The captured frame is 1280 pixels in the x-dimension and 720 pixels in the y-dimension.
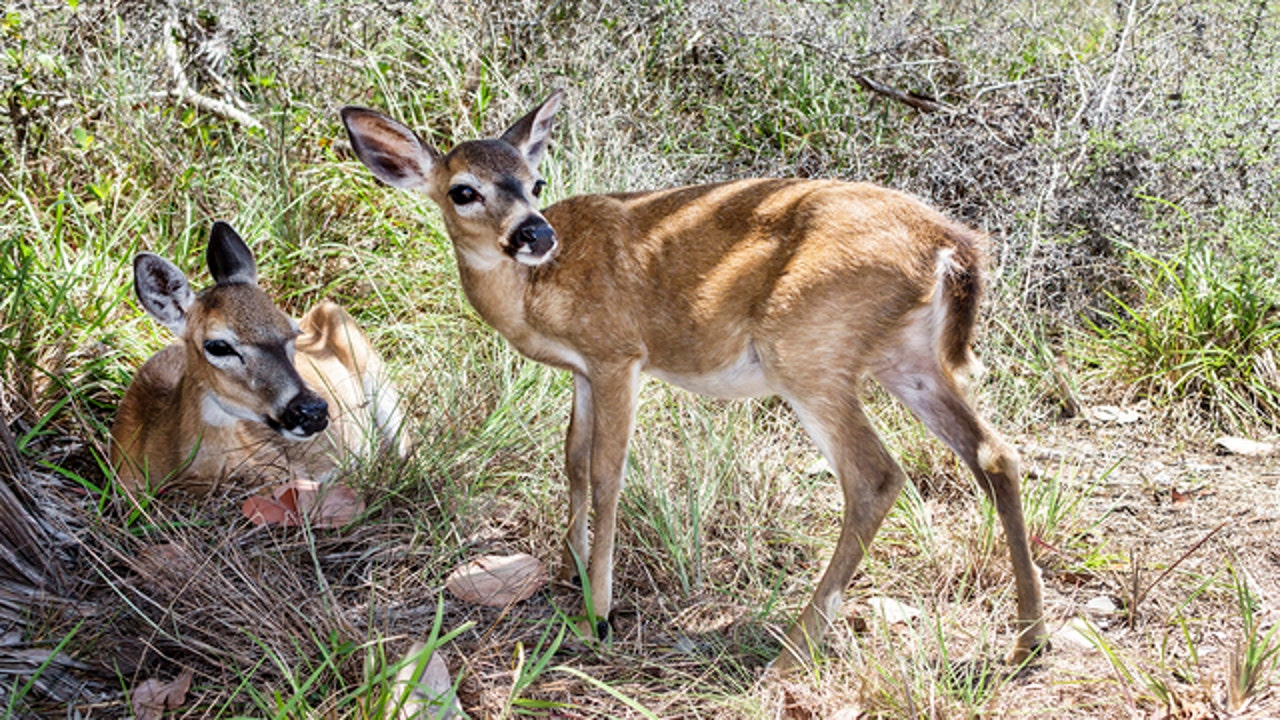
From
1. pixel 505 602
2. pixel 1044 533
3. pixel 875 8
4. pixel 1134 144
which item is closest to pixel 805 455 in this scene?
pixel 1044 533

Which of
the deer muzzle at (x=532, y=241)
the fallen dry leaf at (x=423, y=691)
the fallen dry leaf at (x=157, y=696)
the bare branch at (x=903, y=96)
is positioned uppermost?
the deer muzzle at (x=532, y=241)

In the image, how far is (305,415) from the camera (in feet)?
14.2

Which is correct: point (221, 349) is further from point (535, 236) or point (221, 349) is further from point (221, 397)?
point (535, 236)

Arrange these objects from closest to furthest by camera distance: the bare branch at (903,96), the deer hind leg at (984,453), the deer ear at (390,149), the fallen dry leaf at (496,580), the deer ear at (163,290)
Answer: the deer hind leg at (984,453), the fallen dry leaf at (496,580), the deer ear at (390,149), the deer ear at (163,290), the bare branch at (903,96)

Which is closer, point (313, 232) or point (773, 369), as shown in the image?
point (773, 369)

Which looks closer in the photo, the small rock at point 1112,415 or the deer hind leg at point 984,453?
the deer hind leg at point 984,453

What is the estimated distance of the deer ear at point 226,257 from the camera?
4.71 meters

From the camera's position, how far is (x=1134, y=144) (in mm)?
6113

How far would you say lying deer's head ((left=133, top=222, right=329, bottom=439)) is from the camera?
4.38 m

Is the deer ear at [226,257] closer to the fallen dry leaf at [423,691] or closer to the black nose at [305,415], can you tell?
the black nose at [305,415]

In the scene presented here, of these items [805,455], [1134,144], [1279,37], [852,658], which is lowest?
[805,455]

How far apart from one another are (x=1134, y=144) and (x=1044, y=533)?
2.78m

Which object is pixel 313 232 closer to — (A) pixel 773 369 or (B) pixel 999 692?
(A) pixel 773 369

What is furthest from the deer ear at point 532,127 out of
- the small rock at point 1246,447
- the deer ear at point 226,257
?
the small rock at point 1246,447
